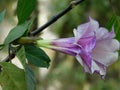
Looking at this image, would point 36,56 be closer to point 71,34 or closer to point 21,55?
point 21,55

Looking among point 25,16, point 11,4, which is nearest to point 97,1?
point 11,4

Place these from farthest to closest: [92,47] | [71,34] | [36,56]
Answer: [71,34] → [36,56] → [92,47]

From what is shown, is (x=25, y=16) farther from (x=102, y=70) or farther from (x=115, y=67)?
(x=115, y=67)

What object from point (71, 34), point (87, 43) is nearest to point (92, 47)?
point (87, 43)

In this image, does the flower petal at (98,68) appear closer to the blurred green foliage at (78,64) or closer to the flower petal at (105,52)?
the flower petal at (105,52)

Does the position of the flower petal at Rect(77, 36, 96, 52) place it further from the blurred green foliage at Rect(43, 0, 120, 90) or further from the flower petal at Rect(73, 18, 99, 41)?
the blurred green foliage at Rect(43, 0, 120, 90)

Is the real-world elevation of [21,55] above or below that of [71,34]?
above
